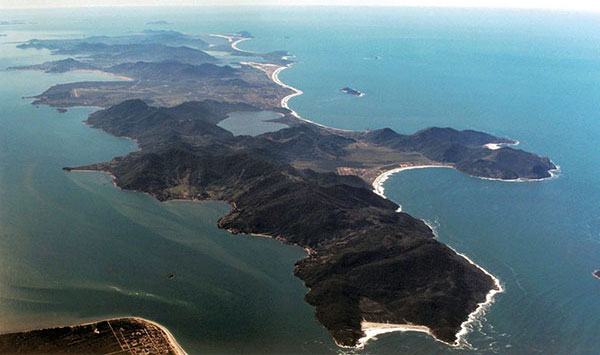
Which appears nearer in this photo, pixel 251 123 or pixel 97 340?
pixel 97 340

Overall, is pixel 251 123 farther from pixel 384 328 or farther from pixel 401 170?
pixel 384 328

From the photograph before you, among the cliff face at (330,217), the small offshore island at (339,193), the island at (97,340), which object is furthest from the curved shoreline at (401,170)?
the island at (97,340)

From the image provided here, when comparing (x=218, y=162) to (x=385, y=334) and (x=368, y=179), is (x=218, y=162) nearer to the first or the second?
(x=368, y=179)

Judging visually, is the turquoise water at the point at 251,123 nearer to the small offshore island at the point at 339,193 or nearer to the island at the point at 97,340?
the small offshore island at the point at 339,193

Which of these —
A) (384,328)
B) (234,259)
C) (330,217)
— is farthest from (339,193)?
(384,328)

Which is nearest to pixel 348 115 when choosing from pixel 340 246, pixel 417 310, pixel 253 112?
pixel 253 112

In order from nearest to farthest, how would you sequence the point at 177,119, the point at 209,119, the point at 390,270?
the point at 390,270 < the point at 177,119 < the point at 209,119

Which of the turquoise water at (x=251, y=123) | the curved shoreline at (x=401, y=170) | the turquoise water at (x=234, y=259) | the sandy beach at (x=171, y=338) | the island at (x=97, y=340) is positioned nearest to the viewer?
the island at (x=97, y=340)
